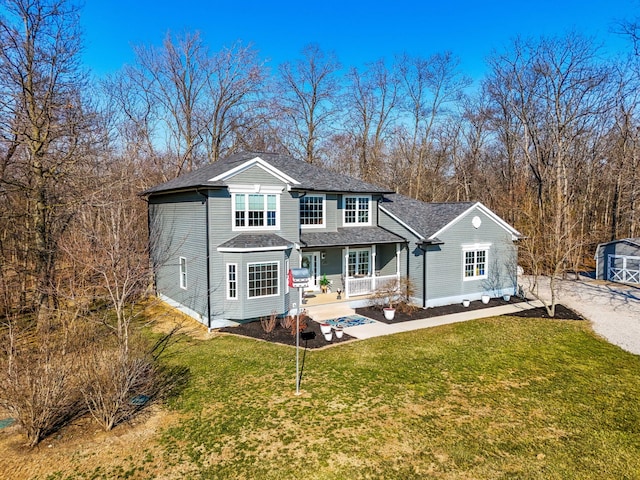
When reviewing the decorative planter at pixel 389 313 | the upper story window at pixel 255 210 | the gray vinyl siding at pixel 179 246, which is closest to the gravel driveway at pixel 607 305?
the decorative planter at pixel 389 313

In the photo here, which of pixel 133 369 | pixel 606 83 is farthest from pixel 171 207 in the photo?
pixel 606 83

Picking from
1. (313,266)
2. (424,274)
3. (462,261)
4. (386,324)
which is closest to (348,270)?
(313,266)

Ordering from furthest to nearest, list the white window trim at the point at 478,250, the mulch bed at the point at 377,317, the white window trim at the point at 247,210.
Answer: the white window trim at the point at 478,250 < the white window trim at the point at 247,210 < the mulch bed at the point at 377,317

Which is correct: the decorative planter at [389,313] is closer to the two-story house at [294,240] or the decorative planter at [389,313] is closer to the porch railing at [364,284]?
the two-story house at [294,240]

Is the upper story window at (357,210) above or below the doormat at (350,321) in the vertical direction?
above

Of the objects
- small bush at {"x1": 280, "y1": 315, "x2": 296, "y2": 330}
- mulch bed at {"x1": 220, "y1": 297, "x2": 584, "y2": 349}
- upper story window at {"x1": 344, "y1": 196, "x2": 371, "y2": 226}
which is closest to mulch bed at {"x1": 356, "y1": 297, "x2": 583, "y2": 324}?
mulch bed at {"x1": 220, "y1": 297, "x2": 584, "y2": 349}
